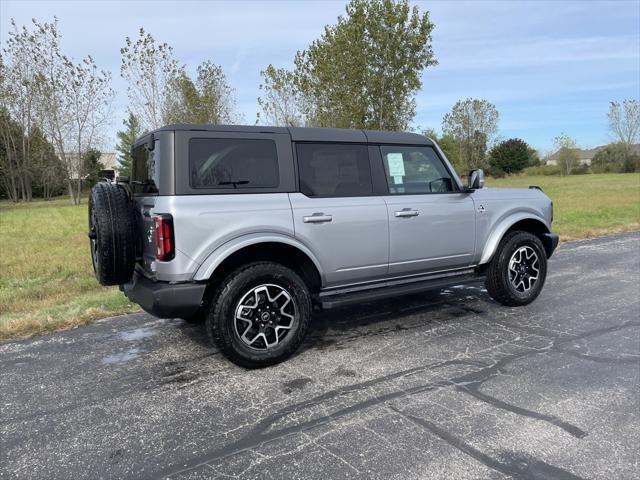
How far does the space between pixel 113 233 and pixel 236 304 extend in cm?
114

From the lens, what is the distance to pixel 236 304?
3793 millimetres

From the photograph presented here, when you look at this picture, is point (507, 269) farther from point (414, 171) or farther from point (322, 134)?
point (322, 134)

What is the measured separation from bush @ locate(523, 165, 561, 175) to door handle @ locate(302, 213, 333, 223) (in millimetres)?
74350

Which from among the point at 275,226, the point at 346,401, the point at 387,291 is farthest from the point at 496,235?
the point at 346,401

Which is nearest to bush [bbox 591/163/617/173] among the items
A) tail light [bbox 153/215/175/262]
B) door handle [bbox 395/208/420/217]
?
door handle [bbox 395/208/420/217]

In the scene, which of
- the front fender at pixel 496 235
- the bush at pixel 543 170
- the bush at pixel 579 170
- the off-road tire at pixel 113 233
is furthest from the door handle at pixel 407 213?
the bush at pixel 579 170

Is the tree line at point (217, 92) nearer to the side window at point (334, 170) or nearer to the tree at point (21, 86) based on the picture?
the tree at point (21, 86)

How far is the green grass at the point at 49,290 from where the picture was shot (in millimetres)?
5215

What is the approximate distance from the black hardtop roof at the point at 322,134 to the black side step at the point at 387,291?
141 cm

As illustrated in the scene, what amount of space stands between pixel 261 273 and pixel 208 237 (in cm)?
51

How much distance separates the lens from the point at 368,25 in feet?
64.2

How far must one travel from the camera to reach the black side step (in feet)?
14.0

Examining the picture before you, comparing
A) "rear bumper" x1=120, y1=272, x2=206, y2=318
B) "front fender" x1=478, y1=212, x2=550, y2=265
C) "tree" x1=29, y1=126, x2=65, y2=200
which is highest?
"tree" x1=29, y1=126, x2=65, y2=200

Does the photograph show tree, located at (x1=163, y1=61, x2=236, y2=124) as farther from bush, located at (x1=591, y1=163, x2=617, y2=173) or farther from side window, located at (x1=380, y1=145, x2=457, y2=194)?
bush, located at (x1=591, y1=163, x2=617, y2=173)
